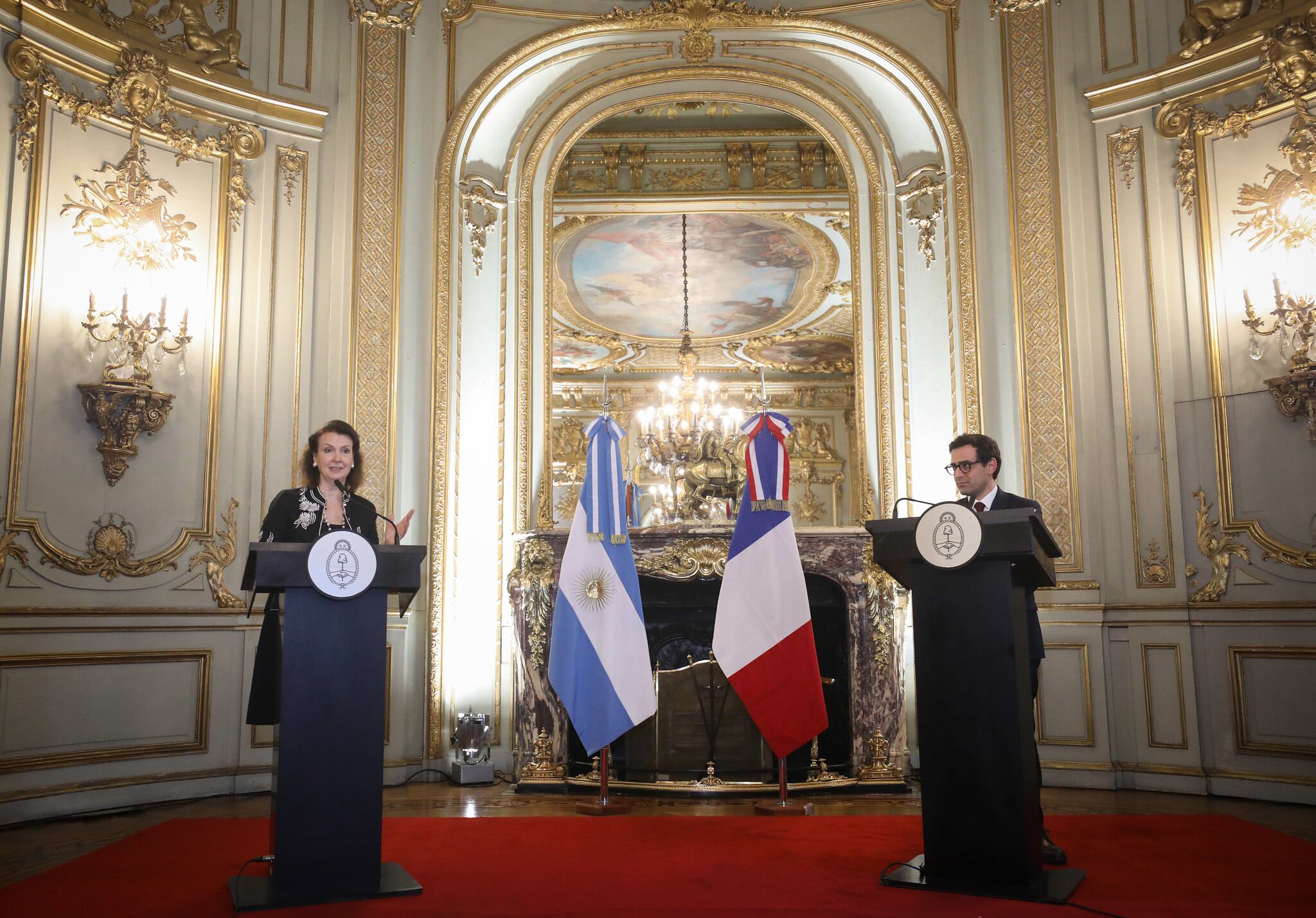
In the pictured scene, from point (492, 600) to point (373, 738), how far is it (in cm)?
315

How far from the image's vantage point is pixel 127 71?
5.86 m

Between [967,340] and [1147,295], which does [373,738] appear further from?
[1147,295]

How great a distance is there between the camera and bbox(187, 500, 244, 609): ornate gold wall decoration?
19.7ft

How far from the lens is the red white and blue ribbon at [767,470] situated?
535 centimetres

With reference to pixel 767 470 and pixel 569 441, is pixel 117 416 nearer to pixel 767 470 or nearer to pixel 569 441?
pixel 767 470

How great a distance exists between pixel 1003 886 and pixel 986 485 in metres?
1.41

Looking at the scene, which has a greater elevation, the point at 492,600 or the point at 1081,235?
the point at 1081,235

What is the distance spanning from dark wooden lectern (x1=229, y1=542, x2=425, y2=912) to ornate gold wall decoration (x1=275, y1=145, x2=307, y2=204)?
375 centimetres

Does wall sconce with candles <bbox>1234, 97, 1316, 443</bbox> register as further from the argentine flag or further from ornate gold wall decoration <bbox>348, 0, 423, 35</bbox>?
ornate gold wall decoration <bbox>348, 0, 423, 35</bbox>

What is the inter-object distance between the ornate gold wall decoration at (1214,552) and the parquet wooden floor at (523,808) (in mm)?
1082

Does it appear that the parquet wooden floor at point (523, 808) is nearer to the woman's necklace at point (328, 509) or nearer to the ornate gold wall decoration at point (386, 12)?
the woman's necklace at point (328, 509)

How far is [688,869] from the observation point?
3838 mm

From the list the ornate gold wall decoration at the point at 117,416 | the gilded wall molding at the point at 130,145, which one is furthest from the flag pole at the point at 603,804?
the ornate gold wall decoration at the point at 117,416

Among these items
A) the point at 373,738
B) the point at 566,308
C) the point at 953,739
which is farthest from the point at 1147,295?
the point at 566,308
